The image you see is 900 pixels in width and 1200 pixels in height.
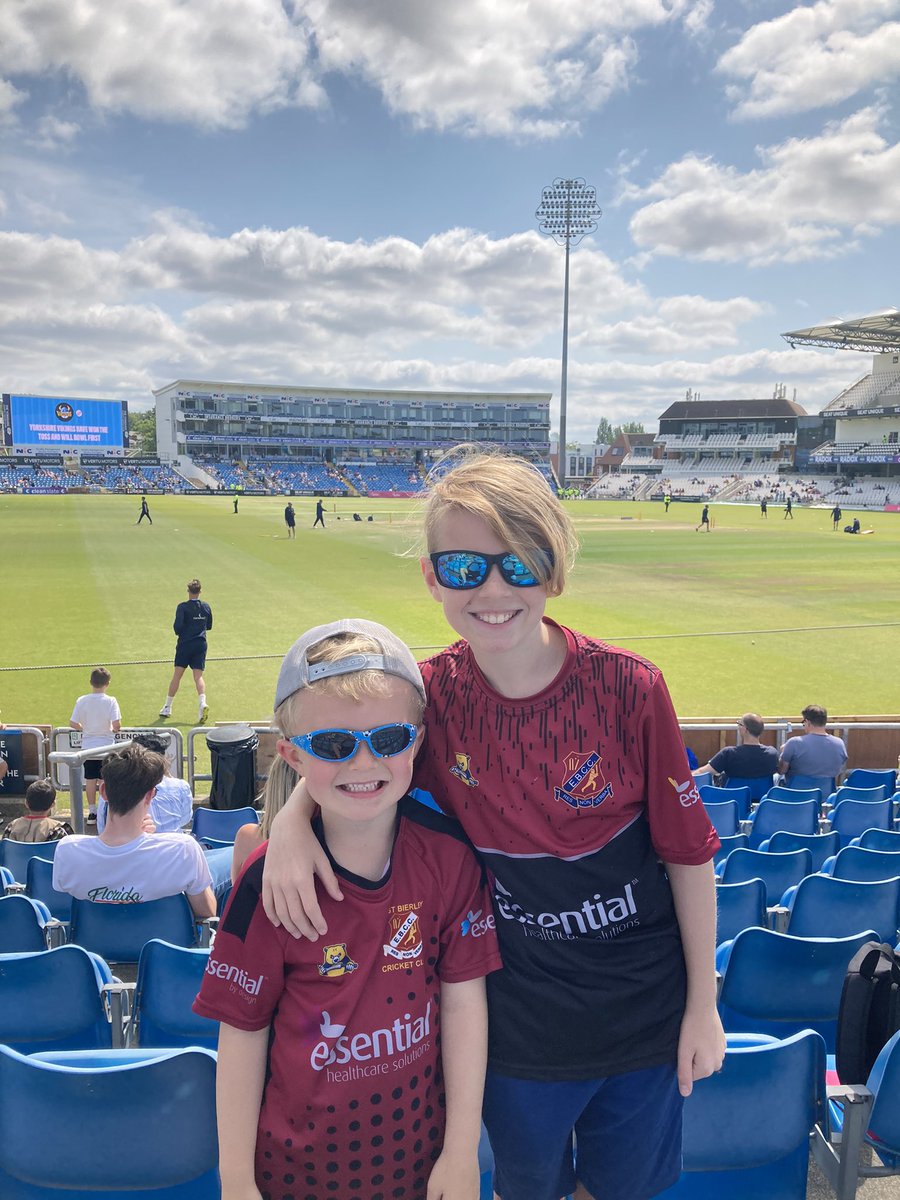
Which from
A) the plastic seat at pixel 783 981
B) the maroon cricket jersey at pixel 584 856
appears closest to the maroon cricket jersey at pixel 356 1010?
the maroon cricket jersey at pixel 584 856

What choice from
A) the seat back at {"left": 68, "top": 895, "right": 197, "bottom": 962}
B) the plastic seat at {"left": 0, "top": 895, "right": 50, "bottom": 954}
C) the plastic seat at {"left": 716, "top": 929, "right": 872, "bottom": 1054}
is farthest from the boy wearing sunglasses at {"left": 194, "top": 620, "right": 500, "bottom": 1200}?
the plastic seat at {"left": 0, "top": 895, "right": 50, "bottom": 954}

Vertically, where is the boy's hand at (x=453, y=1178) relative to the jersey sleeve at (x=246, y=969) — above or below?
below

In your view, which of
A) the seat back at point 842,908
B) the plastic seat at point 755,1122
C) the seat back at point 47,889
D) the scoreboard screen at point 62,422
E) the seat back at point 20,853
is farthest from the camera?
the scoreboard screen at point 62,422

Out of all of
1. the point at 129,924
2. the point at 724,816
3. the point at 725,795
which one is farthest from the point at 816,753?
the point at 129,924

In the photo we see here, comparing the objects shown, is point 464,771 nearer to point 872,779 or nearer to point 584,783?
point 584,783

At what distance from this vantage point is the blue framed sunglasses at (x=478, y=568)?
1.94m

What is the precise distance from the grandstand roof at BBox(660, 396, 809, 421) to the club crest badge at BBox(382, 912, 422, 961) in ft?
368

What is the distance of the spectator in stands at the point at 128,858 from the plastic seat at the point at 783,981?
8.33 ft

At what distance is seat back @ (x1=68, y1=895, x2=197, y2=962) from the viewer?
12.4 feet

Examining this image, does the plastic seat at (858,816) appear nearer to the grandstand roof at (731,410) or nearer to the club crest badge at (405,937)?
the club crest badge at (405,937)

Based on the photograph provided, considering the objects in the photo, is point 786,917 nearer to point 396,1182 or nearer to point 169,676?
point 396,1182

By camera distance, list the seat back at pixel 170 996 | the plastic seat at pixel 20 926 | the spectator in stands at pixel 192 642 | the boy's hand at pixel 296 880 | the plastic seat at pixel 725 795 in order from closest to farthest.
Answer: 1. the boy's hand at pixel 296 880
2. the seat back at pixel 170 996
3. the plastic seat at pixel 20 926
4. the plastic seat at pixel 725 795
5. the spectator in stands at pixel 192 642

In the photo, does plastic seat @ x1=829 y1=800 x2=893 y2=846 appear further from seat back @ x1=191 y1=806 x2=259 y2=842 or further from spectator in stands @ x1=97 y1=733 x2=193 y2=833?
spectator in stands @ x1=97 y1=733 x2=193 y2=833

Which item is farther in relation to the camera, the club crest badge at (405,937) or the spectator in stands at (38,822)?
the spectator in stands at (38,822)
